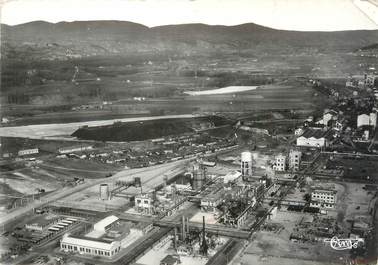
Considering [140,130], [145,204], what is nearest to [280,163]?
[145,204]

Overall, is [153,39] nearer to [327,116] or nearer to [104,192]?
[104,192]

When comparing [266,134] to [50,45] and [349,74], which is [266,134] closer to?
[349,74]

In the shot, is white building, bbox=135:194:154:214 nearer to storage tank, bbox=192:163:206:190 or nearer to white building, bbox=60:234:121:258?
storage tank, bbox=192:163:206:190

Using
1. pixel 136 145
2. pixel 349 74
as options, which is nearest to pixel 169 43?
pixel 136 145

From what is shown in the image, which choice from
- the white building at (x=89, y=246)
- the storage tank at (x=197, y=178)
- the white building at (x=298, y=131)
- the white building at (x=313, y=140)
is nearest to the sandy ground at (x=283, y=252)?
the white building at (x=89, y=246)

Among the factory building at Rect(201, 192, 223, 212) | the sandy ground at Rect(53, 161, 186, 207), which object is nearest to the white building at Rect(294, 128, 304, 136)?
the sandy ground at Rect(53, 161, 186, 207)
